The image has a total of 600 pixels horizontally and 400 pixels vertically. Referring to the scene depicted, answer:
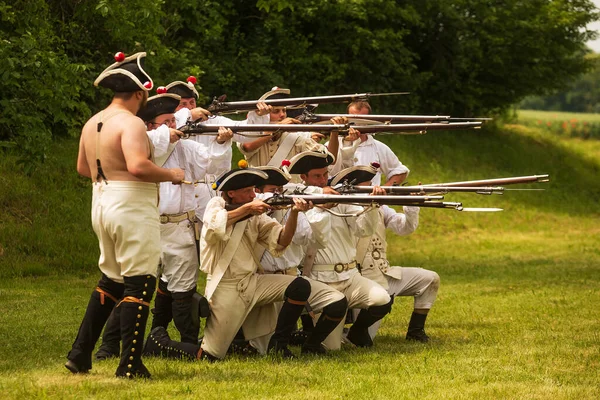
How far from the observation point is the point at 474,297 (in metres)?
14.6

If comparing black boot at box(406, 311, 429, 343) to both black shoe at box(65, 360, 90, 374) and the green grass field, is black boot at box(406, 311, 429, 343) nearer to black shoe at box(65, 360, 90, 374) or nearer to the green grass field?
the green grass field

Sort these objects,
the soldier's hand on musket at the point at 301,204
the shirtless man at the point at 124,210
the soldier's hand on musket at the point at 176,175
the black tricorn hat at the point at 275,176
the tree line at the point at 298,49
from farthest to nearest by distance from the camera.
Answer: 1. the tree line at the point at 298,49
2. the black tricorn hat at the point at 275,176
3. the soldier's hand on musket at the point at 301,204
4. the soldier's hand on musket at the point at 176,175
5. the shirtless man at the point at 124,210

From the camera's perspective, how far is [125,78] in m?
7.70

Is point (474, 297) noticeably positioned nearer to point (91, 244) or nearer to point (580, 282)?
point (580, 282)

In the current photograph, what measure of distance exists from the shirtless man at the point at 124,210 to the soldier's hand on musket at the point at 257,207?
0.88 m

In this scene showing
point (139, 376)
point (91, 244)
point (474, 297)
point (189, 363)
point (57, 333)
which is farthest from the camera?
point (91, 244)

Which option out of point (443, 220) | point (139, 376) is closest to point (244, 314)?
point (139, 376)

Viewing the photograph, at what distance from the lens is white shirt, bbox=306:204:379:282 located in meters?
9.72

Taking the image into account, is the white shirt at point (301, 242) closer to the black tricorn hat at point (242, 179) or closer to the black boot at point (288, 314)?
the black boot at point (288, 314)

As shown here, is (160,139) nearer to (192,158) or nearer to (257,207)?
(192,158)

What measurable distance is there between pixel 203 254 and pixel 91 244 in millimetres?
8778

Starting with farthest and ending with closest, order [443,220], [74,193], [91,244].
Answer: [443,220]
[74,193]
[91,244]

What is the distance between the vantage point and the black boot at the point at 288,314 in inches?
355

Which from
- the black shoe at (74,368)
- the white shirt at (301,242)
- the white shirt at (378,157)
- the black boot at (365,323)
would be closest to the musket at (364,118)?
the white shirt at (378,157)
